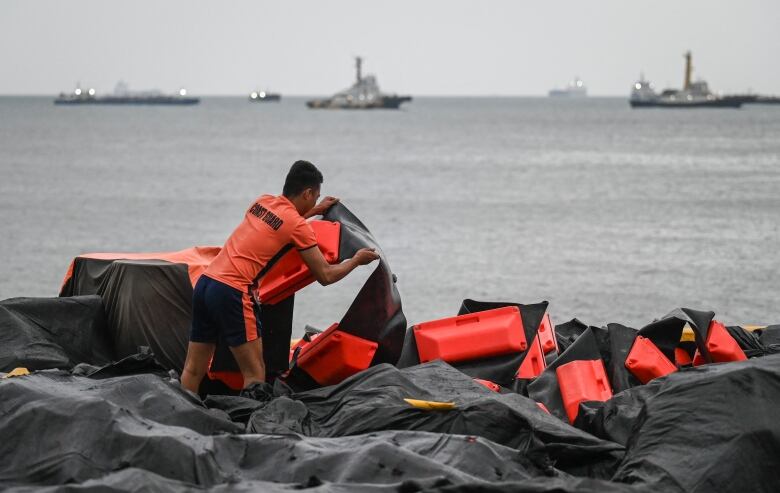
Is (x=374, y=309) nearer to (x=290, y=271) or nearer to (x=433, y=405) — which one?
(x=290, y=271)

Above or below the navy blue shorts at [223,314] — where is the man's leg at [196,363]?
below

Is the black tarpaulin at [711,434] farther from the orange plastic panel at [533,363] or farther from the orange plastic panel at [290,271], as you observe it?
the orange plastic panel at [290,271]

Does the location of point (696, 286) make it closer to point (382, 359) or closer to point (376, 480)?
point (382, 359)

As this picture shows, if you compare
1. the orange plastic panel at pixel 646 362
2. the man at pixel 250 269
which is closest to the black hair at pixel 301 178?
the man at pixel 250 269

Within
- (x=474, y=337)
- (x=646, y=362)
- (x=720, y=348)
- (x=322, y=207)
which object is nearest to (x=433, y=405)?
(x=474, y=337)

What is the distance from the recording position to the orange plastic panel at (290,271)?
701cm

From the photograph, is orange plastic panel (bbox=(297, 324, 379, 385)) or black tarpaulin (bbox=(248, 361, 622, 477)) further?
orange plastic panel (bbox=(297, 324, 379, 385))

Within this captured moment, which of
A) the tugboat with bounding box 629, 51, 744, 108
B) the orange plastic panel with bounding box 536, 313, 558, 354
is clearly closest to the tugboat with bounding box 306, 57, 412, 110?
the tugboat with bounding box 629, 51, 744, 108

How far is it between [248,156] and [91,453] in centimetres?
6224

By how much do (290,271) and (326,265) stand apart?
1.43 feet

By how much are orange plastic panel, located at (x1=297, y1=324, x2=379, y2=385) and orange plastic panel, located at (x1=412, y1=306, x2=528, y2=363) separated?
547 mm

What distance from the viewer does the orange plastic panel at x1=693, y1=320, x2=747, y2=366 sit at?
7.04m

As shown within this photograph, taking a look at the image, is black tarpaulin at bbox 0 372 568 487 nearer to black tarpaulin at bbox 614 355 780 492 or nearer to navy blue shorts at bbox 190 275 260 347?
black tarpaulin at bbox 614 355 780 492

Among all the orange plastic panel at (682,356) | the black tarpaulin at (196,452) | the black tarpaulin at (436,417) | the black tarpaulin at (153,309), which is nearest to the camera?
the black tarpaulin at (196,452)
